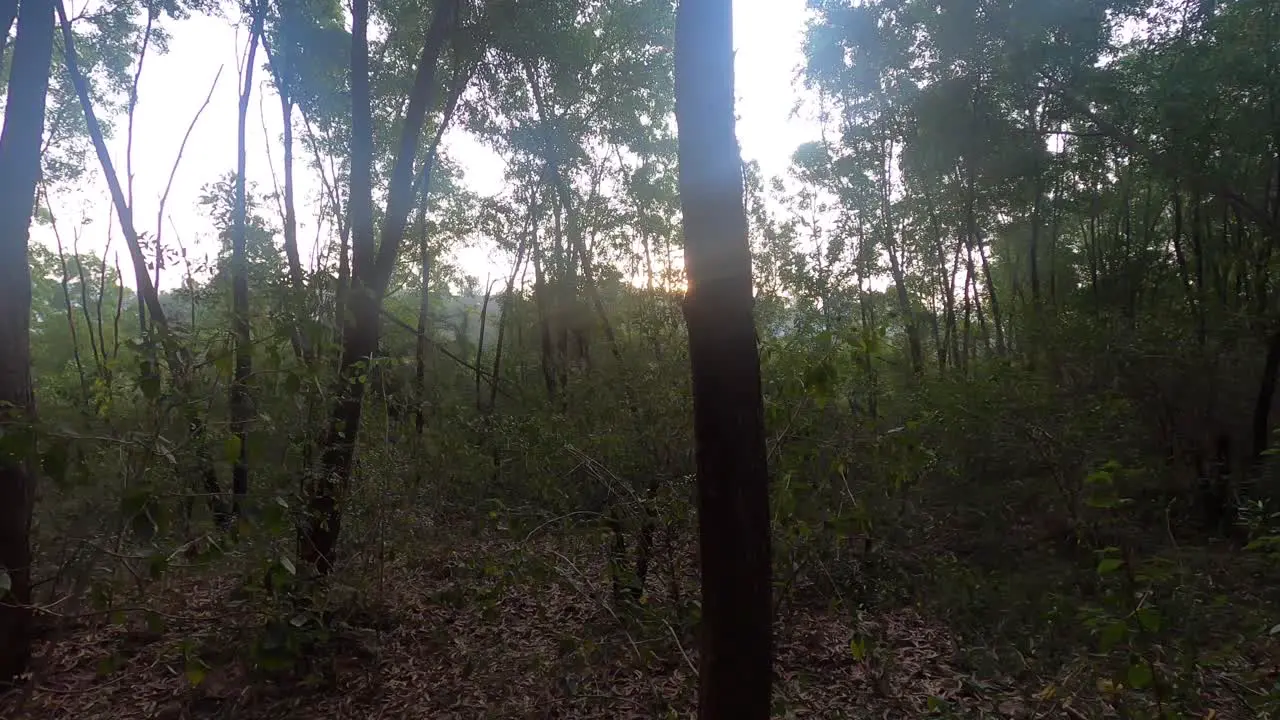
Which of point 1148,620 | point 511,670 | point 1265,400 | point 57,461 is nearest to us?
point 57,461

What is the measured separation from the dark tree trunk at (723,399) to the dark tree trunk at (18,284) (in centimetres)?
421

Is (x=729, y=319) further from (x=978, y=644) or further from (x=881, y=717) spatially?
(x=978, y=644)

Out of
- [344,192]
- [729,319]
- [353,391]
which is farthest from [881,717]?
[344,192]

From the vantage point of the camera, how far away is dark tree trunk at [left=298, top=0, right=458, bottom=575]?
4.41 meters

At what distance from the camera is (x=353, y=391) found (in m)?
4.65

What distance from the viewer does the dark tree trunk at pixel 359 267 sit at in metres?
4.41

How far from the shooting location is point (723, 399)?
7.78ft

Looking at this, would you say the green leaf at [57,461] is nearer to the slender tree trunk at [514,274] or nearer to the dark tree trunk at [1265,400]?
the dark tree trunk at [1265,400]

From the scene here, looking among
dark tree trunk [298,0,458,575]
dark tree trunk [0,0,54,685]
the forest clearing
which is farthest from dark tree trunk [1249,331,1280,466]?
dark tree trunk [0,0,54,685]

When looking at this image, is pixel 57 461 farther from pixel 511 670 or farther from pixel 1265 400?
pixel 1265 400

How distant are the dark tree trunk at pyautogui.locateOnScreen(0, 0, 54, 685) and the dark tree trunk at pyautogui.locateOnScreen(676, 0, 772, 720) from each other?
4.21m

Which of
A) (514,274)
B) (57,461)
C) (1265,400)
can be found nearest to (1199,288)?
(1265,400)

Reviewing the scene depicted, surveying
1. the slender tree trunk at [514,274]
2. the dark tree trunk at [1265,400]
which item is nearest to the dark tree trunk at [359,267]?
the dark tree trunk at [1265,400]

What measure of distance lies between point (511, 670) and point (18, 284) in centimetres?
405
